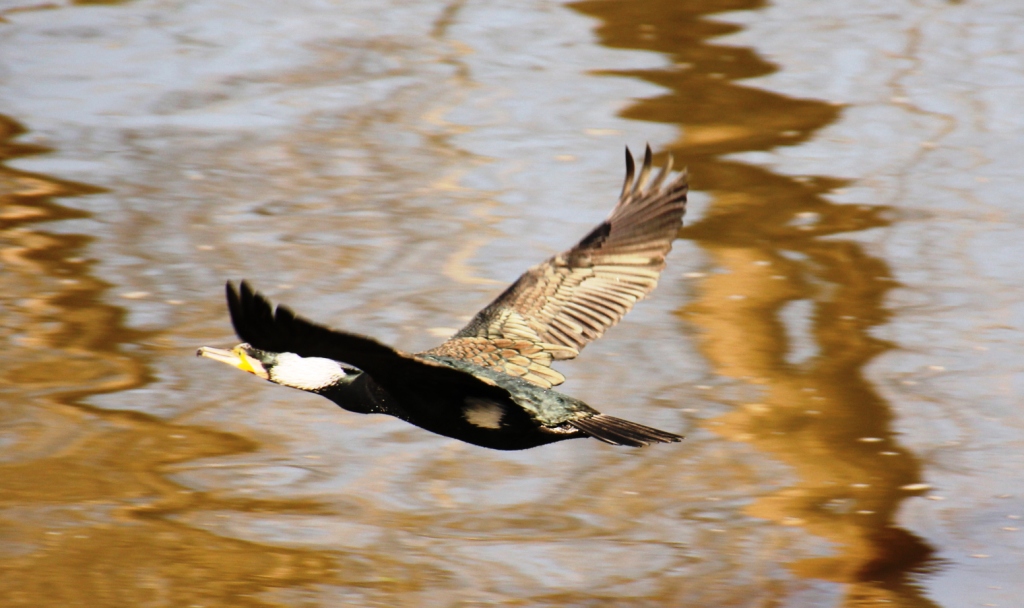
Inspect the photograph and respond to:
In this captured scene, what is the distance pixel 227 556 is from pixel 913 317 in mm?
4005

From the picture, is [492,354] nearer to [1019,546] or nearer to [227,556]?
[227,556]

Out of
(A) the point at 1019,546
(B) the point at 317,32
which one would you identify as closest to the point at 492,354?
(A) the point at 1019,546

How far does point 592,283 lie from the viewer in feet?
17.7

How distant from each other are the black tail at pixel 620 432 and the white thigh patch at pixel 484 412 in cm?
22

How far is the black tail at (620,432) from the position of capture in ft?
13.1

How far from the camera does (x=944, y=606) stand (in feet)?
17.7

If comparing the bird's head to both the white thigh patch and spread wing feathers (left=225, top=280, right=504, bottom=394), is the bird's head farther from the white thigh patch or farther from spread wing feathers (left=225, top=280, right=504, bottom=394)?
spread wing feathers (left=225, top=280, right=504, bottom=394)

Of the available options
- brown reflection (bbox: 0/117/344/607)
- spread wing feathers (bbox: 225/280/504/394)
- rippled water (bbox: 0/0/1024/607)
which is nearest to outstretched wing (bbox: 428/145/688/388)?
rippled water (bbox: 0/0/1024/607)

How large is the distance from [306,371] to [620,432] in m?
1.05

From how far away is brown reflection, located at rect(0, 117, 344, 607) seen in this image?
216 inches

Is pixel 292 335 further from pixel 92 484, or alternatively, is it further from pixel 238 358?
pixel 92 484

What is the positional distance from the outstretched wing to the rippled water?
40.6 inches

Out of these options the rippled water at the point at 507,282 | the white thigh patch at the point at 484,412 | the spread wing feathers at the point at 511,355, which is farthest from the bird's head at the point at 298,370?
the rippled water at the point at 507,282

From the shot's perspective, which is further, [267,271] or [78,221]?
[78,221]
